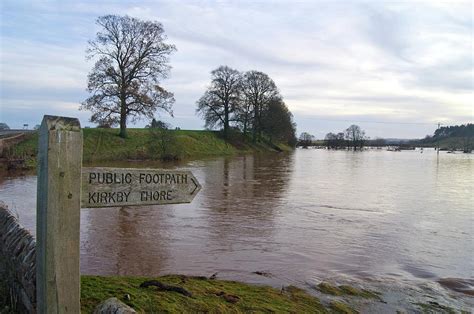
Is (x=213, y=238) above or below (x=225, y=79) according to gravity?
below

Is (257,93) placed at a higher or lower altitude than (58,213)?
higher

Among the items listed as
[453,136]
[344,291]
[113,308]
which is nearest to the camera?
[113,308]

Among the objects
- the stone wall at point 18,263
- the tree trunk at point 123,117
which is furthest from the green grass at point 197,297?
the tree trunk at point 123,117

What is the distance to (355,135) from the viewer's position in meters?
122

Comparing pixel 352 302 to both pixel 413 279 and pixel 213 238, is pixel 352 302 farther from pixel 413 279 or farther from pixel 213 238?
pixel 213 238

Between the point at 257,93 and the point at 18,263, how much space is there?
208 ft

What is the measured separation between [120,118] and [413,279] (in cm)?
3170

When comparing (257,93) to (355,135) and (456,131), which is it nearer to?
(355,135)

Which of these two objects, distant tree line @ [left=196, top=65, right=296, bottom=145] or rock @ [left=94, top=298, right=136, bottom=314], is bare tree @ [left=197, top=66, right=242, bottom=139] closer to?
distant tree line @ [left=196, top=65, right=296, bottom=145]

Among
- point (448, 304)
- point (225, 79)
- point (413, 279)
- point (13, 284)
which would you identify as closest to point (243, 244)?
point (413, 279)

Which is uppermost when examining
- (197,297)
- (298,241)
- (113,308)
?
(113,308)

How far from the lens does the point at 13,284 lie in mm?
4242

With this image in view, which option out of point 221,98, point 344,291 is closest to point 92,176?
point 344,291

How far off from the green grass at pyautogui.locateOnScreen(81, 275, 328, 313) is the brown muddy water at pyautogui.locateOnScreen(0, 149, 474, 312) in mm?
1042
